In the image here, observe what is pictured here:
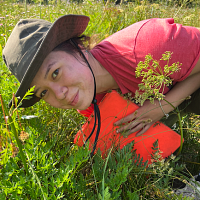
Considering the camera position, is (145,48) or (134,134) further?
(134,134)

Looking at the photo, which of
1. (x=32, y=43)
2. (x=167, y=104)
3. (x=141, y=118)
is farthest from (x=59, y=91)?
(x=167, y=104)

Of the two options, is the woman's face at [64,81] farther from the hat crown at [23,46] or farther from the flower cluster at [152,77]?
the flower cluster at [152,77]

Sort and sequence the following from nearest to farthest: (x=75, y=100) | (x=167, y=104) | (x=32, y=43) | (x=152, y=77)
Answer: (x=152, y=77), (x=32, y=43), (x=75, y=100), (x=167, y=104)

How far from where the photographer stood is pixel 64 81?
5.10 ft

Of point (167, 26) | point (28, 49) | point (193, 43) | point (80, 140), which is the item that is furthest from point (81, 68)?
point (193, 43)

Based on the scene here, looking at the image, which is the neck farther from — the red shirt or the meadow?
the meadow

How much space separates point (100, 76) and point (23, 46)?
0.70 metres

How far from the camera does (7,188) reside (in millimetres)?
991

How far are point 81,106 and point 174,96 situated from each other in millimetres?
803

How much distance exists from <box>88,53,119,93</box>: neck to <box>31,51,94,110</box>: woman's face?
0.50 feet

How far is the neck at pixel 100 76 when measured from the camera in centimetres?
185

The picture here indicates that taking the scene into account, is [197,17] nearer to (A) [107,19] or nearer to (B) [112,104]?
(A) [107,19]

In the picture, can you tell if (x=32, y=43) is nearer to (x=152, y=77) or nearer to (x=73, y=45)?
(x=73, y=45)

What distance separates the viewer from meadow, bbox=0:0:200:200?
103cm
